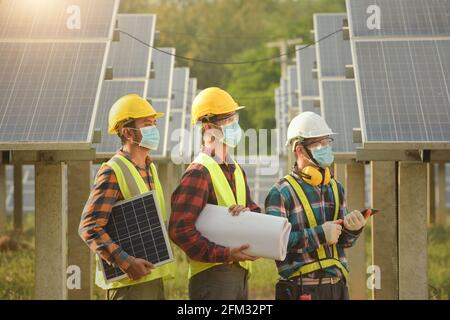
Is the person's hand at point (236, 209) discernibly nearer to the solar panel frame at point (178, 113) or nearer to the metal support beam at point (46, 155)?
the metal support beam at point (46, 155)

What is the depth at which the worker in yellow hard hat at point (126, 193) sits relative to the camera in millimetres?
9180

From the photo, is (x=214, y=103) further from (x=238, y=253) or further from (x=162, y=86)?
(x=162, y=86)

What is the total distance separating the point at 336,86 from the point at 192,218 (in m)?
11.3

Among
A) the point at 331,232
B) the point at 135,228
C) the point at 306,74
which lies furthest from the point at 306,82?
the point at 135,228

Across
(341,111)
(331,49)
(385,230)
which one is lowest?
(385,230)

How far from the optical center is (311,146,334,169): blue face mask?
9.75m

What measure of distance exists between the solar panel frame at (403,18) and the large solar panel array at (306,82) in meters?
7.84

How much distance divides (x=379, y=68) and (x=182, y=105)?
18.5m

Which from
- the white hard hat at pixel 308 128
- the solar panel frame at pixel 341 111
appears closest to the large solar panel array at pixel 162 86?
the solar panel frame at pixel 341 111

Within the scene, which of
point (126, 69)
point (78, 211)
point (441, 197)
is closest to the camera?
point (78, 211)

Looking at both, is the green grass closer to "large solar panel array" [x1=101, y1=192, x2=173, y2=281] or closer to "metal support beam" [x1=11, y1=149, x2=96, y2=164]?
"metal support beam" [x1=11, y1=149, x2=96, y2=164]

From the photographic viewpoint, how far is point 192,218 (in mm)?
9156

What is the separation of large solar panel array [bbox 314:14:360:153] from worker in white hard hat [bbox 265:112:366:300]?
7.89 m
